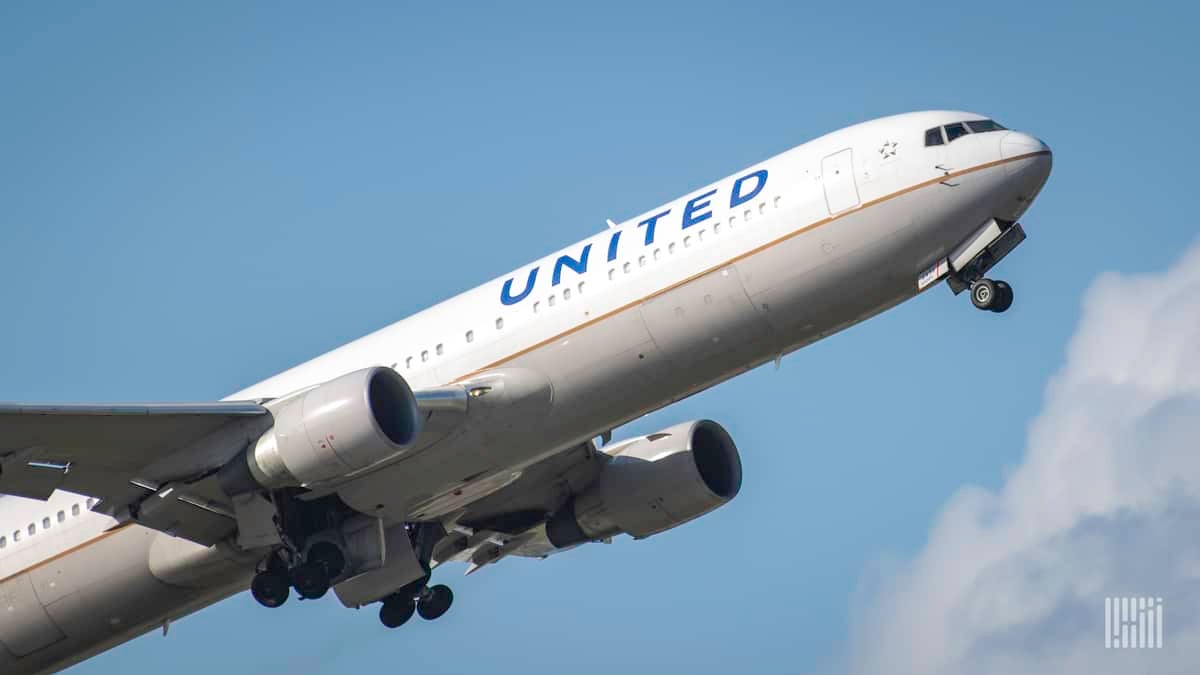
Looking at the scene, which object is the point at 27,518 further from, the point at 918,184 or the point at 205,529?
the point at 918,184

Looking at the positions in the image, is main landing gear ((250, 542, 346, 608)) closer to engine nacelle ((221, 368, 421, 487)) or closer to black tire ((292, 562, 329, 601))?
black tire ((292, 562, 329, 601))

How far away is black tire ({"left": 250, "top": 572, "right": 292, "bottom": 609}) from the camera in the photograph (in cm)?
3747

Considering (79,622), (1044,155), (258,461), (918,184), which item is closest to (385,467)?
(258,461)

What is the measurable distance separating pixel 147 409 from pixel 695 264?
9796 millimetres

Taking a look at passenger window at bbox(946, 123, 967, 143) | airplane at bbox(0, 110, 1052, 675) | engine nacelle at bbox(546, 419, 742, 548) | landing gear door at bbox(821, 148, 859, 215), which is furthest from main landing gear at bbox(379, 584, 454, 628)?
passenger window at bbox(946, 123, 967, 143)

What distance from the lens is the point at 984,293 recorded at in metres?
35.3

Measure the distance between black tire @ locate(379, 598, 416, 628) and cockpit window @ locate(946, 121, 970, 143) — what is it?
49.6 feet

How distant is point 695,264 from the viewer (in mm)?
35344

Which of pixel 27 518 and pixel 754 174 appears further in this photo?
pixel 27 518

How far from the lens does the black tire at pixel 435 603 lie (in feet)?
139

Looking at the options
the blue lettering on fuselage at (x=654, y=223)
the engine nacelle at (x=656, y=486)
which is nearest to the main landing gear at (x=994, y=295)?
the blue lettering on fuselage at (x=654, y=223)

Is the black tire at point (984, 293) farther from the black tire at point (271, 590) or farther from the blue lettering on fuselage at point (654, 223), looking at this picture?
the black tire at point (271, 590)

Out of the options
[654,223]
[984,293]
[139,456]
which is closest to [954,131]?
[984,293]

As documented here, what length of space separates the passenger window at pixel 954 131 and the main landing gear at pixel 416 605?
14.7 metres
